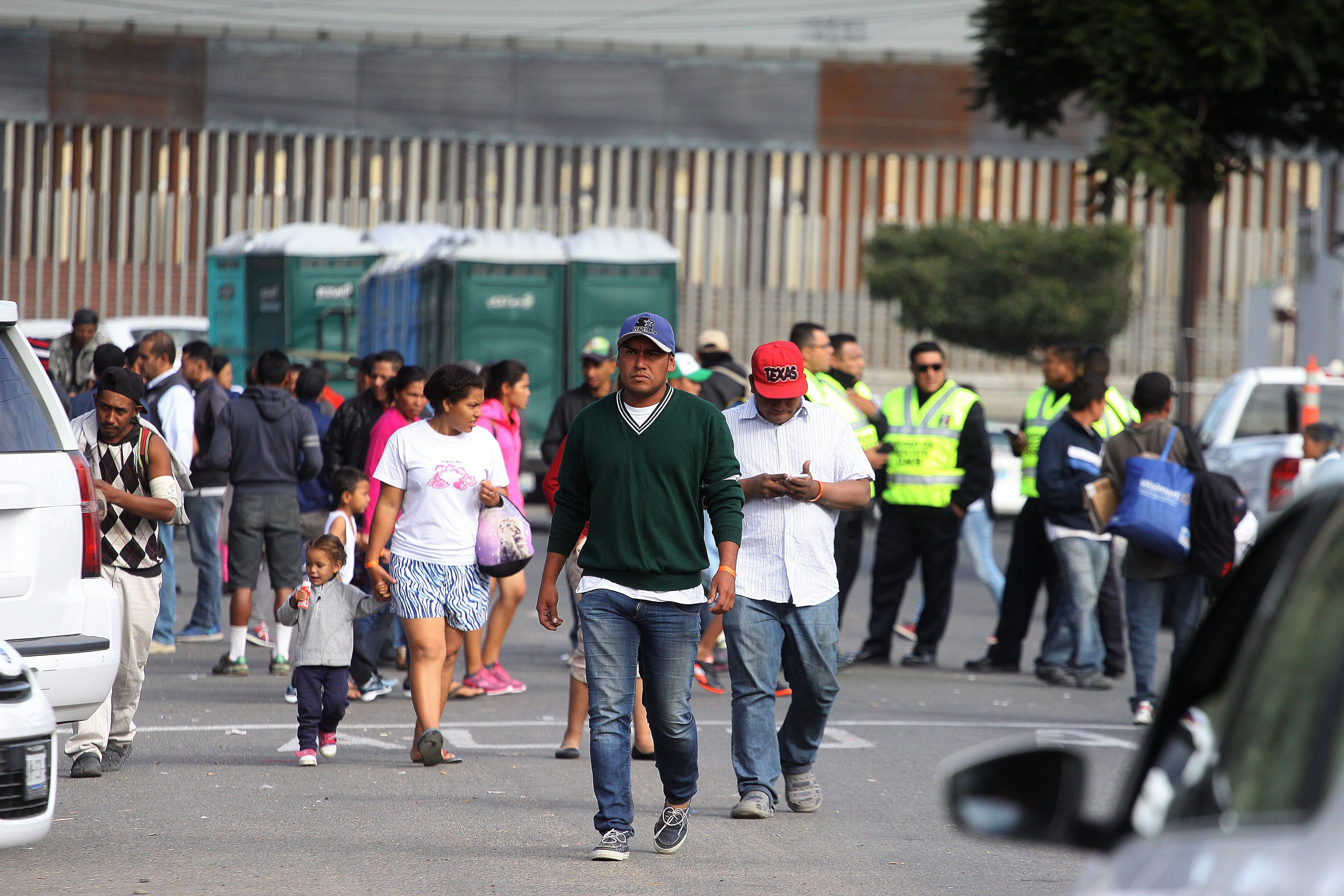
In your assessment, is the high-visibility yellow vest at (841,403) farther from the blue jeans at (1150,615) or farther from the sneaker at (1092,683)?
the blue jeans at (1150,615)

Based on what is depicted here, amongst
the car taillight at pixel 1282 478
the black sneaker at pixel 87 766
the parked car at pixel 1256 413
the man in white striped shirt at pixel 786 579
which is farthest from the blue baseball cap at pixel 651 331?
the parked car at pixel 1256 413

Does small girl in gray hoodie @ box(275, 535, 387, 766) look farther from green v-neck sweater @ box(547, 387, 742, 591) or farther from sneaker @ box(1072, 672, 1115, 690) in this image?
sneaker @ box(1072, 672, 1115, 690)

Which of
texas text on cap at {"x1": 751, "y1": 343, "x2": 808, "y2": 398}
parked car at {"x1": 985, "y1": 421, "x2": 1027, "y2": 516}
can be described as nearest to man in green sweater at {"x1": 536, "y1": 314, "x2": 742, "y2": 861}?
texas text on cap at {"x1": 751, "y1": 343, "x2": 808, "y2": 398}

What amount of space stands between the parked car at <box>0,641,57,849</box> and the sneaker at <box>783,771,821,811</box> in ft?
9.51

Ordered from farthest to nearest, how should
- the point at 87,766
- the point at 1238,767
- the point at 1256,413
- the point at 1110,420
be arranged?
the point at 1256,413
the point at 1110,420
the point at 87,766
the point at 1238,767

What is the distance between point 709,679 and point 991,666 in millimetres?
2075

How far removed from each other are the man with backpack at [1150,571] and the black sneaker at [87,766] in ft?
16.5

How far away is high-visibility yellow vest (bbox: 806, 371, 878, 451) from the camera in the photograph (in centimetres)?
1077

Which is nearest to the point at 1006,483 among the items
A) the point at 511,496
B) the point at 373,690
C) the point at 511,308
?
the point at 511,308

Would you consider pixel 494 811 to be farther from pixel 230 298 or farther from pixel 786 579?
pixel 230 298

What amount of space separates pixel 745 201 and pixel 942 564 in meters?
47.2

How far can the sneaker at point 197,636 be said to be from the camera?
39.5ft

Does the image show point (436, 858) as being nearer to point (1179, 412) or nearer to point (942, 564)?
point (942, 564)

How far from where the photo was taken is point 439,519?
7980 millimetres
